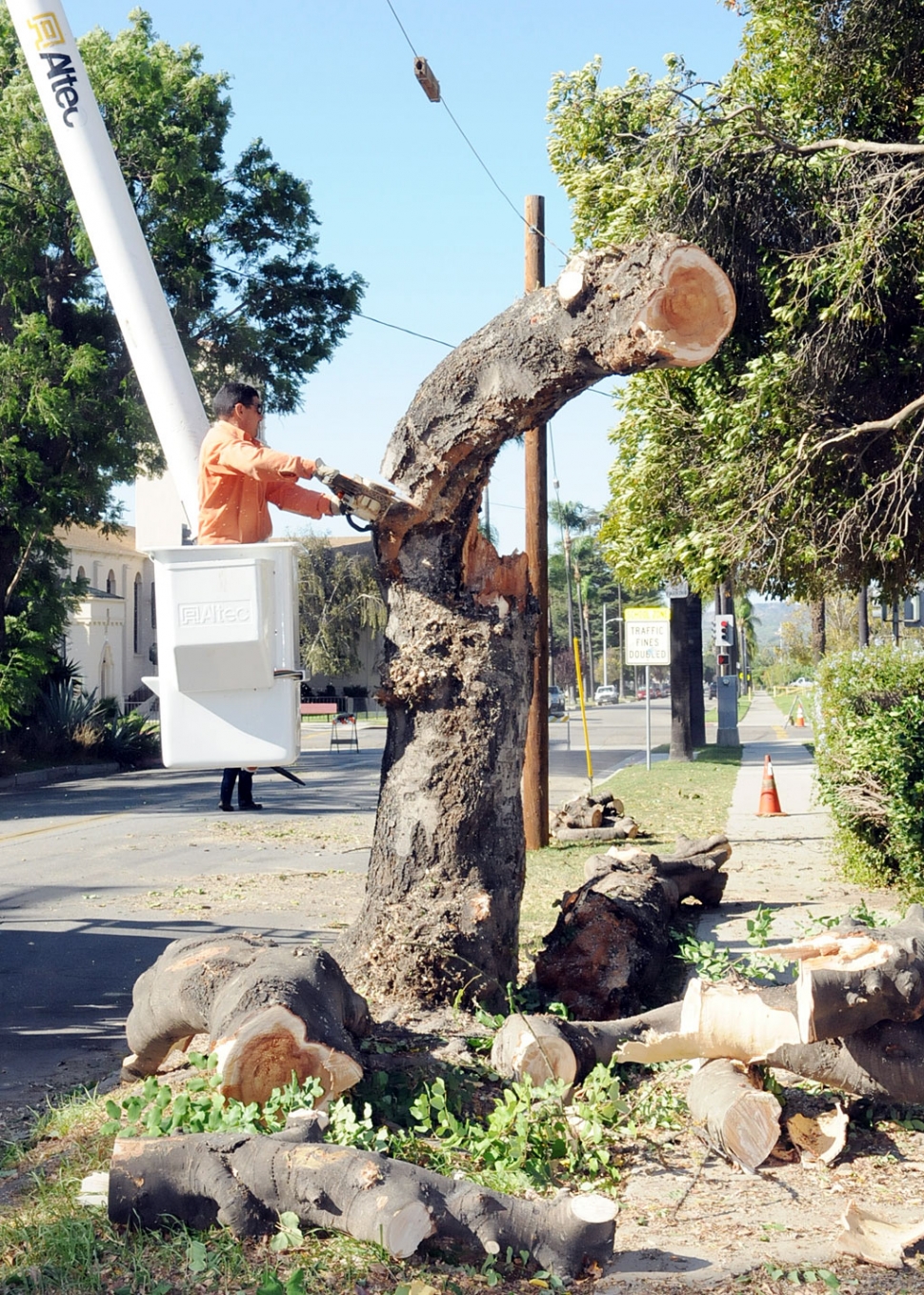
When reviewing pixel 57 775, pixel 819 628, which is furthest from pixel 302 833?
pixel 819 628

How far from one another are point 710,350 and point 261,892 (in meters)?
6.65

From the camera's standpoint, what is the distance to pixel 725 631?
3650 centimetres

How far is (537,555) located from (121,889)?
16.5 ft

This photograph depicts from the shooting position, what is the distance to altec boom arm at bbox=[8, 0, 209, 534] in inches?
227

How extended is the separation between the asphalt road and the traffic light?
Result: 1579 cm

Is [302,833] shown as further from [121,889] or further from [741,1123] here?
[741,1123]

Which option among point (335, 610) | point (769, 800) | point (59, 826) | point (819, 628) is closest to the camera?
point (59, 826)

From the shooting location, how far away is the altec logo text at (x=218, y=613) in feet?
16.0

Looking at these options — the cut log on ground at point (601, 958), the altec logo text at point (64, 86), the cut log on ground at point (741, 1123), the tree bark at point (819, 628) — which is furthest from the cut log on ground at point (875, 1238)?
the tree bark at point (819, 628)

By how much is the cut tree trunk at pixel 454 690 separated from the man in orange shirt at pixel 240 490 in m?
0.54

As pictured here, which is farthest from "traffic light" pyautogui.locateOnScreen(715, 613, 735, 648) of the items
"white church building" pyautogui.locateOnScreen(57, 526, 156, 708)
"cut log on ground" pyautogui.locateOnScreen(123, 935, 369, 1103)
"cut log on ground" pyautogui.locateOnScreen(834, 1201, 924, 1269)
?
"cut log on ground" pyautogui.locateOnScreen(834, 1201, 924, 1269)

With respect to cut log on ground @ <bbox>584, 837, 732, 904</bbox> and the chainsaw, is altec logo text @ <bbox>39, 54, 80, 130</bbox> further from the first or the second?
cut log on ground @ <bbox>584, 837, 732, 904</bbox>

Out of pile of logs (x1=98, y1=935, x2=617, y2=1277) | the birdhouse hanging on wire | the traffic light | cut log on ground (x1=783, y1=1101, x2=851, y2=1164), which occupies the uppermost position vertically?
the birdhouse hanging on wire

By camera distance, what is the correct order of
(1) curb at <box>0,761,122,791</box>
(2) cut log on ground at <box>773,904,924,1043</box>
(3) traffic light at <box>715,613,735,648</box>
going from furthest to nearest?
(3) traffic light at <box>715,613,735,648</box>
(1) curb at <box>0,761,122,791</box>
(2) cut log on ground at <box>773,904,924,1043</box>
